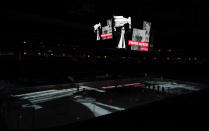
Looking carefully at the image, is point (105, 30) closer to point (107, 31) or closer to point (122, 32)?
point (107, 31)

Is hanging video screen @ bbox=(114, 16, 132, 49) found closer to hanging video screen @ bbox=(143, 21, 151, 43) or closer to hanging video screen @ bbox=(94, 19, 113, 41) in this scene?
hanging video screen @ bbox=(94, 19, 113, 41)

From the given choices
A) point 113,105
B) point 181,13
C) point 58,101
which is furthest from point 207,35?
point 58,101

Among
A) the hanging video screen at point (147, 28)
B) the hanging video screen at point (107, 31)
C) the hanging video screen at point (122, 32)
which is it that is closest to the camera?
the hanging video screen at point (122, 32)

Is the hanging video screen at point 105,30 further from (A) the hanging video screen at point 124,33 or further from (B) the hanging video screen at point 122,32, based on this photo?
(B) the hanging video screen at point 122,32

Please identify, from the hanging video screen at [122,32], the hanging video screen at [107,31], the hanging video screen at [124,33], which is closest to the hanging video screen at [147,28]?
the hanging video screen at [124,33]

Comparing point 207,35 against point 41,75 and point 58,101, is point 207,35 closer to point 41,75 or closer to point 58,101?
point 58,101

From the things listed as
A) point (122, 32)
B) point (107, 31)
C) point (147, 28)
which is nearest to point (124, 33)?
point (122, 32)

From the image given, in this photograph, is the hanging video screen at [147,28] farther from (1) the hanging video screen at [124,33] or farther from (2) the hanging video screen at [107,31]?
(2) the hanging video screen at [107,31]

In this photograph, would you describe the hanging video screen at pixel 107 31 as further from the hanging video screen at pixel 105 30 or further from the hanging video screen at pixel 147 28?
the hanging video screen at pixel 147 28

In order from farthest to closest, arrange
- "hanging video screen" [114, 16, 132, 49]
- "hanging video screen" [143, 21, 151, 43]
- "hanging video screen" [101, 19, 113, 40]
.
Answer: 1. "hanging video screen" [143, 21, 151, 43]
2. "hanging video screen" [101, 19, 113, 40]
3. "hanging video screen" [114, 16, 132, 49]

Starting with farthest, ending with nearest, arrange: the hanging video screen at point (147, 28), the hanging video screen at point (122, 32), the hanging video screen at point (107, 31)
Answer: the hanging video screen at point (147, 28) < the hanging video screen at point (107, 31) < the hanging video screen at point (122, 32)

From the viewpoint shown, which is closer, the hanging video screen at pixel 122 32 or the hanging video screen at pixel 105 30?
the hanging video screen at pixel 122 32

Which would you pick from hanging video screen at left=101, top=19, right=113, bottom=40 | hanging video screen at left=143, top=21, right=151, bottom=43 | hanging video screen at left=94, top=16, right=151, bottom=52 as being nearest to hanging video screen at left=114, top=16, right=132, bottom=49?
hanging video screen at left=94, top=16, right=151, bottom=52

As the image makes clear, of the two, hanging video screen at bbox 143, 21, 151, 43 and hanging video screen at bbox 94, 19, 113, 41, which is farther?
hanging video screen at bbox 143, 21, 151, 43
